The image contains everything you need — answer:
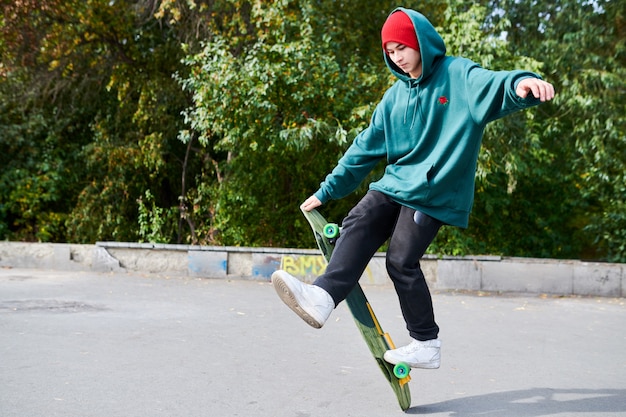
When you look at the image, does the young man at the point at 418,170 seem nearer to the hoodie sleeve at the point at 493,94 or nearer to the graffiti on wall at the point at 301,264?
the hoodie sleeve at the point at 493,94

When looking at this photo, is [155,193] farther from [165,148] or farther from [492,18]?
[492,18]

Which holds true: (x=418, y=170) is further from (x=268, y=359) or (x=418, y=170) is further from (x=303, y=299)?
(x=268, y=359)

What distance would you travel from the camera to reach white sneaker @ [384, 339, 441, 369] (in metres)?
3.68

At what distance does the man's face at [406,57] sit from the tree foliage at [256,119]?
5.76m

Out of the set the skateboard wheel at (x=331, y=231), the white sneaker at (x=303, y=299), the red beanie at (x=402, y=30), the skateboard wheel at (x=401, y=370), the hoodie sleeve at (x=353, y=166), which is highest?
the red beanie at (x=402, y=30)

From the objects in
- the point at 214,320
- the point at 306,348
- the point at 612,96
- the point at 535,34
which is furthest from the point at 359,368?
the point at 535,34

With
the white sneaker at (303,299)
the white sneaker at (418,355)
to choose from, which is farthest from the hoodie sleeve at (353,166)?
the white sneaker at (418,355)

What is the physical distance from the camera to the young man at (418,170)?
11.5 ft

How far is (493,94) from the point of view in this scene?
11.1ft

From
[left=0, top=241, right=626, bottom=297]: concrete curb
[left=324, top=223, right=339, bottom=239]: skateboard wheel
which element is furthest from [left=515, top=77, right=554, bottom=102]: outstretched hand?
[left=0, top=241, right=626, bottom=297]: concrete curb

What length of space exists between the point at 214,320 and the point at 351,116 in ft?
13.1

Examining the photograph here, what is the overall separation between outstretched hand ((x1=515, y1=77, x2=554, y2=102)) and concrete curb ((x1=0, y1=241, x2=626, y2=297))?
628 cm

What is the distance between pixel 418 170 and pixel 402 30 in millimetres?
676

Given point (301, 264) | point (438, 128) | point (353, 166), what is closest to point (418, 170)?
point (438, 128)
